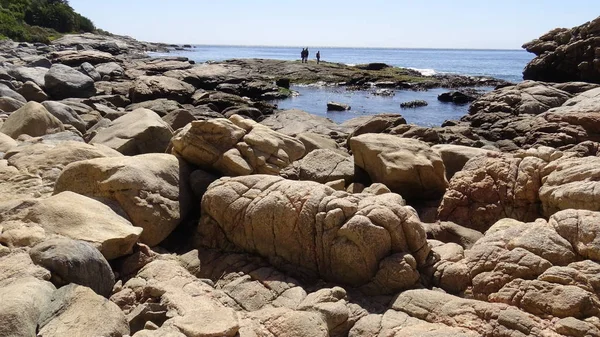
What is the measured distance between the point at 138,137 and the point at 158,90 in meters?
20.0

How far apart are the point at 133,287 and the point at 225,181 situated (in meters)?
3.18

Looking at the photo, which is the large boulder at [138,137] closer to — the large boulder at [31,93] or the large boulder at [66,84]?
the large boulder at [31,93]

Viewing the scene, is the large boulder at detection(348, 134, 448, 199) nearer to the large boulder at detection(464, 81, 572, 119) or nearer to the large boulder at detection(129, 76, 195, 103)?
the large boulder at detection(464, 81, 572, 119)

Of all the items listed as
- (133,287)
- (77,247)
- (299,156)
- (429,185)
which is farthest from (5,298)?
(429,185)

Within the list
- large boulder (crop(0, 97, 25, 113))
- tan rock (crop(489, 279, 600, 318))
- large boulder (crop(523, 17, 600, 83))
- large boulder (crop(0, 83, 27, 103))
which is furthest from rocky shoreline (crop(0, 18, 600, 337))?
large boulder (crop(523, 17, 600, 83))

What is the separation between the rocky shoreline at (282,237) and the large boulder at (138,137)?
48 mm

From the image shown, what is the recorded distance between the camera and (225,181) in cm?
1027

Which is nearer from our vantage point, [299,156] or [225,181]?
[225,181]

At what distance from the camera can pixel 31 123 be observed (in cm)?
1478

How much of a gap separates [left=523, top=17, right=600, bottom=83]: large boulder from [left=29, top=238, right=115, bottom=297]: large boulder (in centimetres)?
4682

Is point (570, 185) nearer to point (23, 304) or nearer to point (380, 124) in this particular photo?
point (23, 304)

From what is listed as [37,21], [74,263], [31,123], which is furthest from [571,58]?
[37,21]

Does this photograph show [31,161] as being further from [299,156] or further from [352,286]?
[352,286]

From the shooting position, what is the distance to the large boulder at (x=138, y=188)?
31.0 ft
